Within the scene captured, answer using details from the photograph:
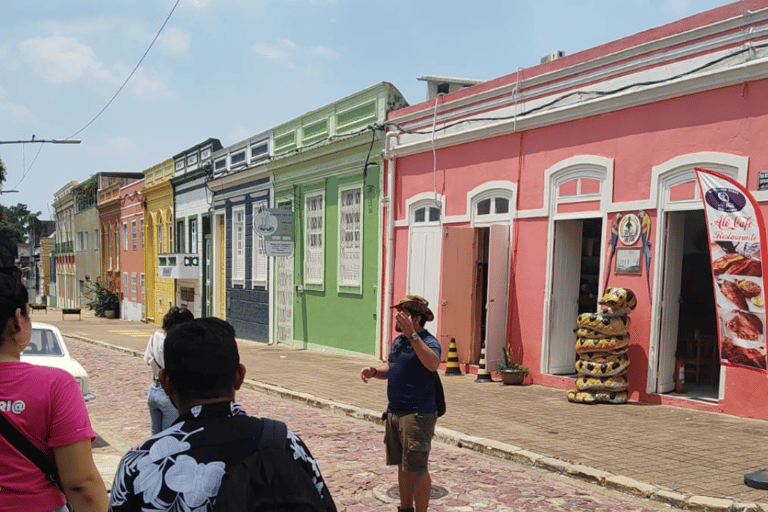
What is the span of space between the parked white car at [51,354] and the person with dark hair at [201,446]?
667 cm

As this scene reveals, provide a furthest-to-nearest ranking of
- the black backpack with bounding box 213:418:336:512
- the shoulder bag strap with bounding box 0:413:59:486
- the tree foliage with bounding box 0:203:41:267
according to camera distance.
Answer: the tree foliage with bounding box 0:203:41:267, the shoulder bag strap with bounding box 0:413:59:486, the black backpack with bounding box 213:418:336:512

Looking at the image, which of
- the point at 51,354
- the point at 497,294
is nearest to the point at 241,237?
the point at 497,294

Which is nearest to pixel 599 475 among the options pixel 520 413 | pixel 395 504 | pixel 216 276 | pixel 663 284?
pixel 395 504

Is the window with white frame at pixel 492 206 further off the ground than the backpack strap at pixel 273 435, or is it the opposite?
the window with white frame at pixel 492 206

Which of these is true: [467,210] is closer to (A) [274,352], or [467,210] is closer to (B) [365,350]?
(B) [365,350]

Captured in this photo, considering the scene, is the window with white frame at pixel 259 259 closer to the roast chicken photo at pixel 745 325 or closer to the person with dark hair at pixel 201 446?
the roast chicken photo at pixel 745 325

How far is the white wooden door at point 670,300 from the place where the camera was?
984cm

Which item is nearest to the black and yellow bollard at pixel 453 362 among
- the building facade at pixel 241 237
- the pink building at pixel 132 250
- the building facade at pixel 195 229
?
the building facade at pixel 241 237

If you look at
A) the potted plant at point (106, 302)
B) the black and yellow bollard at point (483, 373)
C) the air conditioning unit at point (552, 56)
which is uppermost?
the air conditioning unit at point (552, 56)

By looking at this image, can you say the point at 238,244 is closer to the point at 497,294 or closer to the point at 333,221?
the point at 333,221

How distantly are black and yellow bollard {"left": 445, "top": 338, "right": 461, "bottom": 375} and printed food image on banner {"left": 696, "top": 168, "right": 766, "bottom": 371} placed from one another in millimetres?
6573

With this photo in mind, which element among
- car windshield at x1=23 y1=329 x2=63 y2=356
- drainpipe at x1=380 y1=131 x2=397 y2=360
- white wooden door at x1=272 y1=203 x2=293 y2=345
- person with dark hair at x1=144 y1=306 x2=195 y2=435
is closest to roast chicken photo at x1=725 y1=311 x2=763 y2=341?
person with dark hair at x1=144 y1=306 x2=195 y2=435

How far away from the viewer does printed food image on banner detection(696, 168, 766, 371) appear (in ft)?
20.9

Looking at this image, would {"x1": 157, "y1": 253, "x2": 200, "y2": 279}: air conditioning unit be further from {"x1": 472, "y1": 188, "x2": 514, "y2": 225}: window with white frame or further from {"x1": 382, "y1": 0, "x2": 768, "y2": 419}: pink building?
{"x1": 472, "y1": 188, "x2": 514, "y2": 225}: window with white frame
